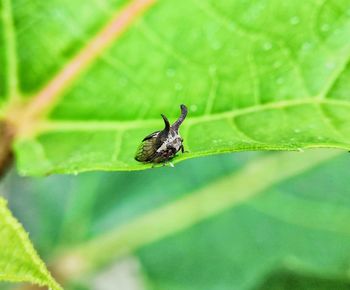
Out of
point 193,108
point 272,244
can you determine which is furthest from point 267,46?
point 272,244

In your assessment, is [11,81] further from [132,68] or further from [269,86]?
[269,86]

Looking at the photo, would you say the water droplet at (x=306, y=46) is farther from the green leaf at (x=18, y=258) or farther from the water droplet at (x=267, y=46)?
the green leaf at (x=18, y=258)

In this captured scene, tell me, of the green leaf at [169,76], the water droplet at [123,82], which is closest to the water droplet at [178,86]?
the green leaf at [169,76]

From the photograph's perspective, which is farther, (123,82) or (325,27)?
(123,82)

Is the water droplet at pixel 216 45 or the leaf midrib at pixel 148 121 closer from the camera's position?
the leaf midrib at pixel 148 121

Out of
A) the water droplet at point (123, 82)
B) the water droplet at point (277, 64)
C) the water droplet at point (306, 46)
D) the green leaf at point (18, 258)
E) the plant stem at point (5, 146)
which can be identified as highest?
the water droplet at point (123, 82)

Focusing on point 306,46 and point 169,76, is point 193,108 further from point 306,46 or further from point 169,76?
point 306,46

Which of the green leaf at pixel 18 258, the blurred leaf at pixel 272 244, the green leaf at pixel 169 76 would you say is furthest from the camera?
the blurred leaf at pixel 272 244
